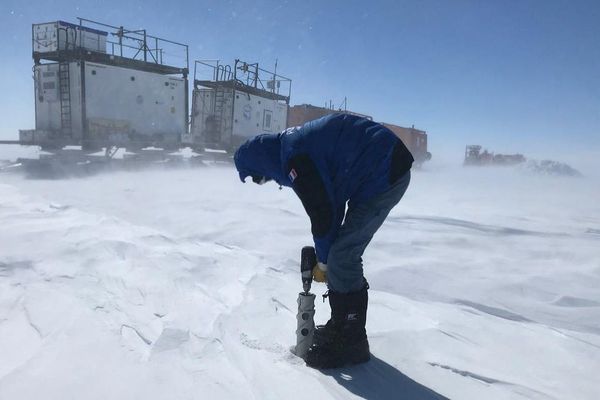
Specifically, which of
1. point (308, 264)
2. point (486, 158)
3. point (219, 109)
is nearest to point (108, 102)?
point (219, 109)

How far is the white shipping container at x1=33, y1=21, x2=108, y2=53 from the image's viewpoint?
1361cm

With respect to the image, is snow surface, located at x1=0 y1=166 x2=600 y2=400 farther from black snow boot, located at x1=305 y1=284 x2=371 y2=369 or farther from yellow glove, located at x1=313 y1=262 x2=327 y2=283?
yellow glove, located at x1=313 y1=262 x2=327 y2=283

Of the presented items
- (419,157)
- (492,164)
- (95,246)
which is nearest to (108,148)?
(95,246)

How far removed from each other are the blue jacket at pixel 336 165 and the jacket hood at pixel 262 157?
18cm

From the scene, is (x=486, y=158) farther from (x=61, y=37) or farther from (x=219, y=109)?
(x=61, y=37)

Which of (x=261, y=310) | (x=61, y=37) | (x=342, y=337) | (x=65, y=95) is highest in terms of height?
(x=61, y=37)

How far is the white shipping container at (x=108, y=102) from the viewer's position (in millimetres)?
13829

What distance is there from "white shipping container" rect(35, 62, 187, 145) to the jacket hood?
13.1 meters

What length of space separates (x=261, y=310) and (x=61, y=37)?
583 inches

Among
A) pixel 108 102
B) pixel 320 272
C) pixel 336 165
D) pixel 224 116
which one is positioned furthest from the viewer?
pixel 224 116

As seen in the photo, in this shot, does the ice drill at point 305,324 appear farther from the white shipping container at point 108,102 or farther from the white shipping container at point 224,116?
the white shipping container at point 224,116

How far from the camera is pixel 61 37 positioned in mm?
13711

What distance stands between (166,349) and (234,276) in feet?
4.41

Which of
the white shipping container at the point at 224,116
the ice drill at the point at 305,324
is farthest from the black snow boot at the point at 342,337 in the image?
the white shipping container at the point at 224,116
